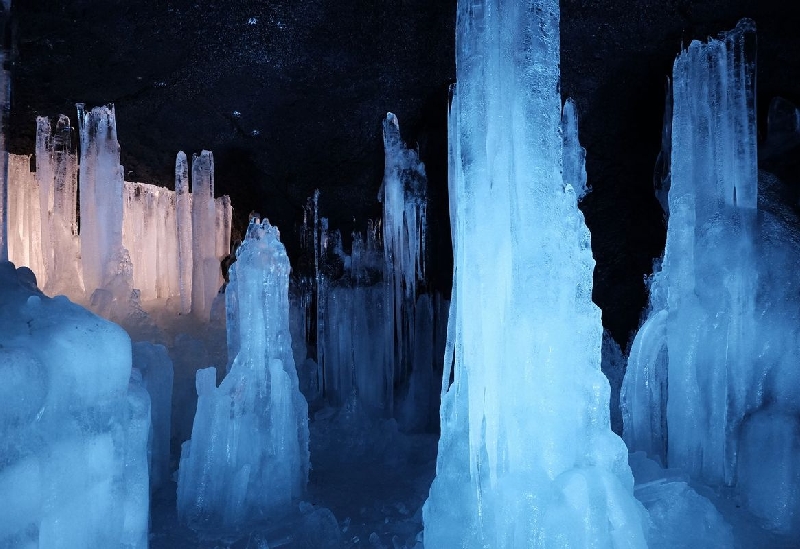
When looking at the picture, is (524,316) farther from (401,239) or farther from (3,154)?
(401,239)

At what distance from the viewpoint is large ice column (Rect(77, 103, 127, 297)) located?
966cm

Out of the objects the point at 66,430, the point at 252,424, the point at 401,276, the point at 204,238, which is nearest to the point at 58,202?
the point at 204,238

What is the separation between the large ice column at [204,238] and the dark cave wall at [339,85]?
49 centimetres

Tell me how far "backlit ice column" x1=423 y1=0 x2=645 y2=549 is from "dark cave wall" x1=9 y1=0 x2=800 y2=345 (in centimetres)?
484

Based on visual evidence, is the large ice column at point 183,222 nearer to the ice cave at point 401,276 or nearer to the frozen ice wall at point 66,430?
the ice cave at point 401,276

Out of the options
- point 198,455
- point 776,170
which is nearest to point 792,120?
Answer: point 776,170

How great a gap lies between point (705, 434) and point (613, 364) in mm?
5385

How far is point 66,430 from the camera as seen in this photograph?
351 centimetres

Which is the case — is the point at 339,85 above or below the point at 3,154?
above

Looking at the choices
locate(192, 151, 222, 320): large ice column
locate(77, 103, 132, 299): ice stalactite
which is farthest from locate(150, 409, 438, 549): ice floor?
locate(77, 103, 132, 299): ice stalactite

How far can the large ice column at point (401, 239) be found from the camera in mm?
11578

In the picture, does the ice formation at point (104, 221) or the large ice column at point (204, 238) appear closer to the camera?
the ice formation at point (104, 221)

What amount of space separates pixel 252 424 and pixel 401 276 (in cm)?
548

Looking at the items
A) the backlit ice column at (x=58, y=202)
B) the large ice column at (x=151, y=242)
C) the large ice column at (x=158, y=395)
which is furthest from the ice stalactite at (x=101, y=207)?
the large ice column at (x=158, y=395)
